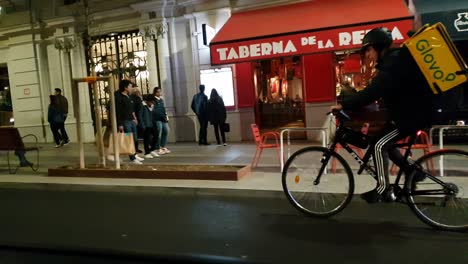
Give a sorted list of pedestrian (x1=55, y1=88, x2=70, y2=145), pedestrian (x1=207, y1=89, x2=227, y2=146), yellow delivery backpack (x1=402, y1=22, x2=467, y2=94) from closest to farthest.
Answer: yellow delivery backpack (x1=402, y1=22, x2=467, y2=94), pedestrian (x1=207, y1=89, x2=227, y2=146), pedestrian (x1=55, y1=88, x2=70, y2=145)

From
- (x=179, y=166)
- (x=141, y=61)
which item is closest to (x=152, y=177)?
(x=179, y=166)

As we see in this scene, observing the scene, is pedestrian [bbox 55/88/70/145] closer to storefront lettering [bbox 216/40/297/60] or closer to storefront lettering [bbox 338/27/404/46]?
storefront lettering [bbox 216/40/297/60]

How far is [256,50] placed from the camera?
418 inches

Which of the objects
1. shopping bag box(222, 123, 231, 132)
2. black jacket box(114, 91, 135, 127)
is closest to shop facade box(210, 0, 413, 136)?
shopping bag box(222, 123, 231, 132)

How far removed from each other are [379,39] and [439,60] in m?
0.61

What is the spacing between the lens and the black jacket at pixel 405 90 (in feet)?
14.2

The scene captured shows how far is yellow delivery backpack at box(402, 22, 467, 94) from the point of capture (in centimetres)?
420

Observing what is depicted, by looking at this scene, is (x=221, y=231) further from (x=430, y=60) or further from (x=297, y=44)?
(x=297, y=44)

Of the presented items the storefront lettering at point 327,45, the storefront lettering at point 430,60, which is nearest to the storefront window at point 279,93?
the storefront lettering at point 327,45

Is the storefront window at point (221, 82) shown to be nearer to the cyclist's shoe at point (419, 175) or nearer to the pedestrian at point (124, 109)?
the pedestrian at point (124, 109)

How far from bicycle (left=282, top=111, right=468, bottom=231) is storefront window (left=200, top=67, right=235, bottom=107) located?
7.77 meters

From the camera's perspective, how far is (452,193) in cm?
440

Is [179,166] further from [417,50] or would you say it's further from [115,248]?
[417,50]

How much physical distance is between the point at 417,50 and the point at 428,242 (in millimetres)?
1788
